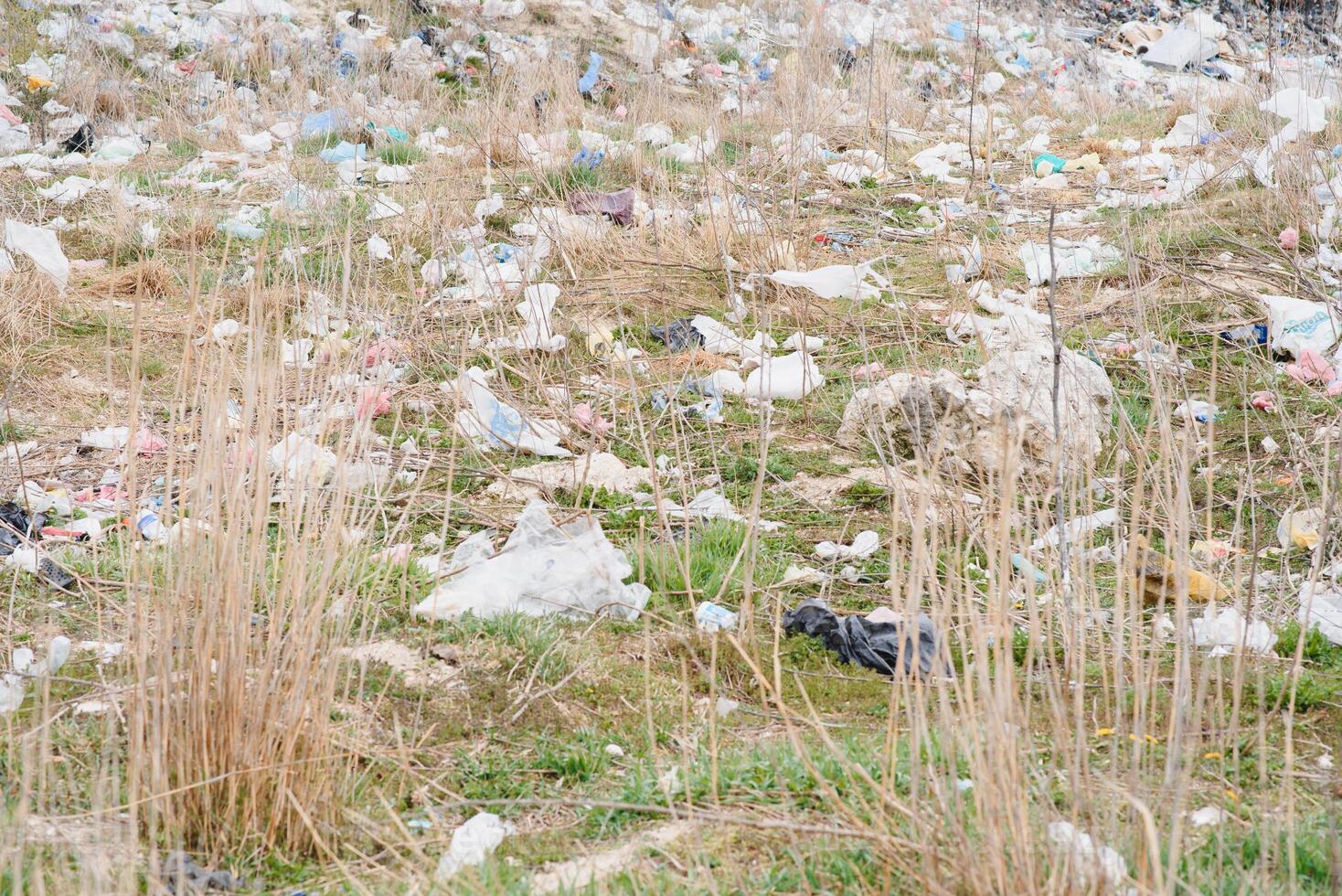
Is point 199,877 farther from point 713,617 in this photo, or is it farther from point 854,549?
point 854,549

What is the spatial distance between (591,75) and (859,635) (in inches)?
247

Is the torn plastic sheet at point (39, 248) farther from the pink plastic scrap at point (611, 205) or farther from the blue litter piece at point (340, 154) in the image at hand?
the pink plastic scrap at point (611, 205)

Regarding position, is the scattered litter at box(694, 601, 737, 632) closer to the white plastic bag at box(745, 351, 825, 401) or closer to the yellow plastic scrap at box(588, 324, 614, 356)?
the white plastic bag at box(745, 351, 825, 401)

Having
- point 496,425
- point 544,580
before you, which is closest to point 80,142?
point 496,425

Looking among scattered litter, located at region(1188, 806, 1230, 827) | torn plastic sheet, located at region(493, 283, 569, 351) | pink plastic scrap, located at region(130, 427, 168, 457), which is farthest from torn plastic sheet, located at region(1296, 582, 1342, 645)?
pink plastic scrap, located at region(130, 427, 168, 457)

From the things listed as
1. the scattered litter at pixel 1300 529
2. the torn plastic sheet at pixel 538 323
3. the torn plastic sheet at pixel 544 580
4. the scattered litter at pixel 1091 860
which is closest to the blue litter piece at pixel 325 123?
the torn plastic sheet at pixel 538 323

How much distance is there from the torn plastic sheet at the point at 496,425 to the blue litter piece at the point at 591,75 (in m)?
4.74

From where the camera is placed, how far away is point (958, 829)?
1.42m

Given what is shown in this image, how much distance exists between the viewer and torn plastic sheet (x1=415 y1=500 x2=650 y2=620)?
8.29ft

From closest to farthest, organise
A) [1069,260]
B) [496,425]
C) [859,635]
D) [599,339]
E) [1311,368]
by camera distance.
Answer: [859,635], [496,425], [1311,368], [599,339], [1069,260]

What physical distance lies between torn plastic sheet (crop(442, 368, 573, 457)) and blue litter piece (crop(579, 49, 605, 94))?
4.74 m

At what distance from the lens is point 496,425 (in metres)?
3.57

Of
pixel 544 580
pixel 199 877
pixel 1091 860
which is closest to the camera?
pixel 1091 860

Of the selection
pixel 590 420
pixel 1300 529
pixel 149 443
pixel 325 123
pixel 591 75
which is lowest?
pixel 149 443
